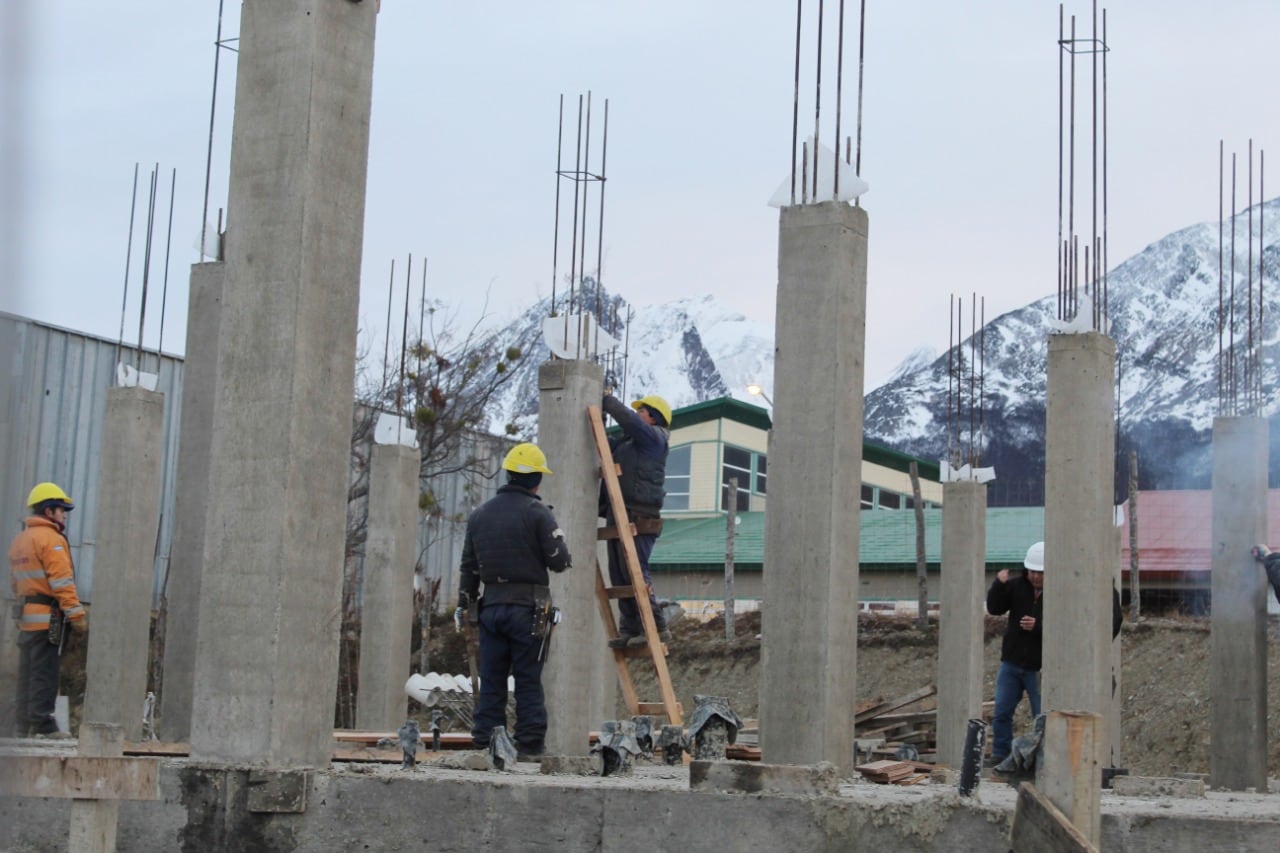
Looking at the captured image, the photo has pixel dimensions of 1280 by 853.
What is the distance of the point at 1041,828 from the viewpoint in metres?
5.58

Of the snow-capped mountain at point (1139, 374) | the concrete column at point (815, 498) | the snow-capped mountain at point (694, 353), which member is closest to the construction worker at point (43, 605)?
the concrete column at point (815, 498)

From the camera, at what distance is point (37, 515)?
10828 mm

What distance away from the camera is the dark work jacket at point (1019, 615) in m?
11.1

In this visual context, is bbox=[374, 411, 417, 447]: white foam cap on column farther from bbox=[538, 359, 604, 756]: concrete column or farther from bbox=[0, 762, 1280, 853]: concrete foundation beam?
bbox=[0, 762, 1280, 853]: concrete foundation beam

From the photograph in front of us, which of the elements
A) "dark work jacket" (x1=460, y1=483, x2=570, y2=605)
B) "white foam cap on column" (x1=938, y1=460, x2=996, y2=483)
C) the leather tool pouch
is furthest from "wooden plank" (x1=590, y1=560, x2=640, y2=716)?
"white foam cap on column" (x1=938, y1=460, x2=996, y2=483)

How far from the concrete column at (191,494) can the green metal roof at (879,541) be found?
1734 centimetres

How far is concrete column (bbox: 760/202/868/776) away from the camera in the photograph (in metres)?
7.52

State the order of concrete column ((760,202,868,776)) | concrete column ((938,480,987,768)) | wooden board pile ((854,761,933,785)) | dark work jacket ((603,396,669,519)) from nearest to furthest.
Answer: concrete column ((760,202,868,776))
wooden board pile ((854,761,933,785))
dark work jacket ((603,396,669,519))
concrete column ((938,480,987,768))

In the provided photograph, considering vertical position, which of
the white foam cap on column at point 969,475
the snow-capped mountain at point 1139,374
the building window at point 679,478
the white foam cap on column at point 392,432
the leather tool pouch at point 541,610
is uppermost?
the snow-capped mountain at point 1139,374

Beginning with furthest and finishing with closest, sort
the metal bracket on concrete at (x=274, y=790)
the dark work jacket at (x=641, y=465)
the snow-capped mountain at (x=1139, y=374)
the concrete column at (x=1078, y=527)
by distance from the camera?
1. the snow-capped mountain at (x=1139, y=374)
2. the dark work jacket at (x=641, y=465)
3. the concrete column at (x=1078, y=527)
4. the metal bracket on concrete at (x=274, y=790)

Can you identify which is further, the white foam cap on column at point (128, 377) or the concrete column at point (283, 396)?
the white foam cap on column at point (128, 377)

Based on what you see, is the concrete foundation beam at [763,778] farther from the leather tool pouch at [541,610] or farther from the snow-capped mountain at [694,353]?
the snow-capped mountain at [694,353]

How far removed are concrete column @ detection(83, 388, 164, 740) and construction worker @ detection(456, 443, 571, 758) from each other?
3.17m

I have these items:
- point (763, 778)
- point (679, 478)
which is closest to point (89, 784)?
point (763, 778)
